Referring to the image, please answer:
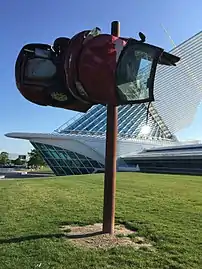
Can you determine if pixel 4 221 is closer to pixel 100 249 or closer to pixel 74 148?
pixel 100 249

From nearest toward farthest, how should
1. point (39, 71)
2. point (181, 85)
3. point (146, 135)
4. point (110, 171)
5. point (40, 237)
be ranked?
point (39, 71) → point (40, 237) → point (110, 171) → point (146, 135) → point (181, 85)

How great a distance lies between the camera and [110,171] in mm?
6516

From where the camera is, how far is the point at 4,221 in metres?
7.11

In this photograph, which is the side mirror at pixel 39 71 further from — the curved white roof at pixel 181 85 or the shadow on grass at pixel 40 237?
the curved white roof at pixel 181 85

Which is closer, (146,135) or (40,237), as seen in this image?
(40,237)

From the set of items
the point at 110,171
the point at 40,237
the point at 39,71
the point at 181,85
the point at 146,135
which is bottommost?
the point at 40,237

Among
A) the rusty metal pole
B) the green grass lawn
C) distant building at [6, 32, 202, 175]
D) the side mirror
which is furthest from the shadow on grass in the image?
distant building at [6, 32, 202, 175]

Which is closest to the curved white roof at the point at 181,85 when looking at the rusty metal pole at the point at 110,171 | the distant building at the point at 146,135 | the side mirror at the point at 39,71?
the distant building at the point at 146,135

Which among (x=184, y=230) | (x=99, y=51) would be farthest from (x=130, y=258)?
(x=99, y=51)

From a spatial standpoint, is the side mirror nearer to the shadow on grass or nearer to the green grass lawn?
the green grass lawn

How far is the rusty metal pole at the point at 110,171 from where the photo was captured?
6.30 meters

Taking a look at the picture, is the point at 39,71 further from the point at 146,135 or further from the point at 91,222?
the point at 146,135

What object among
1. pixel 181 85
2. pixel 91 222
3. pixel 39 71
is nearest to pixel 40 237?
pixel 91 222

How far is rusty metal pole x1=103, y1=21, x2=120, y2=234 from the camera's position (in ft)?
20.7
